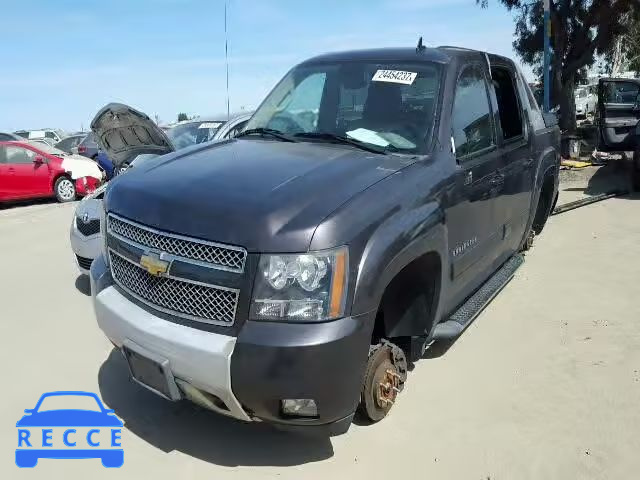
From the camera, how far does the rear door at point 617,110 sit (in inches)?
407

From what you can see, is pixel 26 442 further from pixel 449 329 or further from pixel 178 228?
pixel 449 329

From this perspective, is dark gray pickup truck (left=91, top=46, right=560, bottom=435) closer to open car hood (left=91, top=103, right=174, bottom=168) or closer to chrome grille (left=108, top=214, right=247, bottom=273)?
chrome grille (left=108, top=214, right=247, bottom=273)

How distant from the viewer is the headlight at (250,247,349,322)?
2.41 meters

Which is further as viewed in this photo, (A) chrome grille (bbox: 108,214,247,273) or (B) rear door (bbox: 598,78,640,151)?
(B) rear door (bbox: 598,78,640,151)

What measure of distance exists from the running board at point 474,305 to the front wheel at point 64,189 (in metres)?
10.7

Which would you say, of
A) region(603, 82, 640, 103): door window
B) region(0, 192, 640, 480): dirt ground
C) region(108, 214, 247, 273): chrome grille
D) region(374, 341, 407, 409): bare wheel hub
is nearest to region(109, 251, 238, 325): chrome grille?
region(108, 214, 247, 273): chrome grille

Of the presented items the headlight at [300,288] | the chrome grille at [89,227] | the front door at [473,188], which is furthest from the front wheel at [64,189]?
the headlight at [300,288]

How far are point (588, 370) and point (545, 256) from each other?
8.68 feet

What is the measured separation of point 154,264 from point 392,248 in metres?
1.12

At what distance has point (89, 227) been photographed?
5254mm

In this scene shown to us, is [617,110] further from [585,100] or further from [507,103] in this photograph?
[585,100]

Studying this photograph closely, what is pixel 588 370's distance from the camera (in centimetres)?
370

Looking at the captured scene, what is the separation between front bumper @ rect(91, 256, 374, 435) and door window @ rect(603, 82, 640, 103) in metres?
9.95

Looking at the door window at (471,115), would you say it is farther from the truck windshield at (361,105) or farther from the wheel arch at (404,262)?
the wheel arch at (404,262)
